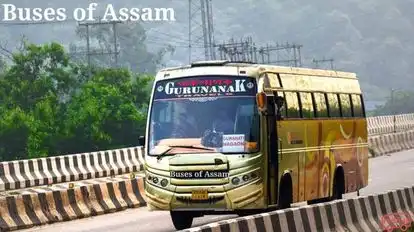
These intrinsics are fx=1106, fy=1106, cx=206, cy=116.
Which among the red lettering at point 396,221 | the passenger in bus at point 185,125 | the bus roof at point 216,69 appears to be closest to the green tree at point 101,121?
the bus roof at point 216,69

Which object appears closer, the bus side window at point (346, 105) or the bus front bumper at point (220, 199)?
the bus front bumper at point (220, 199)

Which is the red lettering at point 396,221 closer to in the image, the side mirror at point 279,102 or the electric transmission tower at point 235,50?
the side mirror at point 279,102

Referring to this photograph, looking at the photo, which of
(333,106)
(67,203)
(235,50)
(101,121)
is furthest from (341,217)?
(235,50)

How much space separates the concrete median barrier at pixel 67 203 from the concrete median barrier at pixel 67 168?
5.67m

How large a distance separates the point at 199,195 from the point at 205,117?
1.15 m

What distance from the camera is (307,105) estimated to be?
A: 58.2 ft

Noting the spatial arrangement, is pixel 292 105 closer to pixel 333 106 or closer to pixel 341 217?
pixel 333 106

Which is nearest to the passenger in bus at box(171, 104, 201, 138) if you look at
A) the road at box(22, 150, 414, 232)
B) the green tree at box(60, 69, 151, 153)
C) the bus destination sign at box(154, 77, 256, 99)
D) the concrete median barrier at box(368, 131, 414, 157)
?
the bus destination sign at box(154, 77, 256, 99)

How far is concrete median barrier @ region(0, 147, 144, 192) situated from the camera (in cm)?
2736

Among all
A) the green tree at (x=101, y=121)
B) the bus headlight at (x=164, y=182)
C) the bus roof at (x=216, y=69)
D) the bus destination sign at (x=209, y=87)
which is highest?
the bus roof at (x=216, y=69)

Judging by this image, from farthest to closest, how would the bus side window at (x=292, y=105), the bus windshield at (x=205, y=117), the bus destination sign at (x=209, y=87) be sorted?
the bus side window at (x=292, y=105) < the bus destination sign at (x=209, y=87) < the bus windshield at (x=205, y=117)

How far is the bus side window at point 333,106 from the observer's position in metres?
19.2

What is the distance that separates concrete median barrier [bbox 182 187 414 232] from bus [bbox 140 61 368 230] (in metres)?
1.92

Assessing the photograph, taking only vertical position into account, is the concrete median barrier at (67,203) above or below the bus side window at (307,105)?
below
